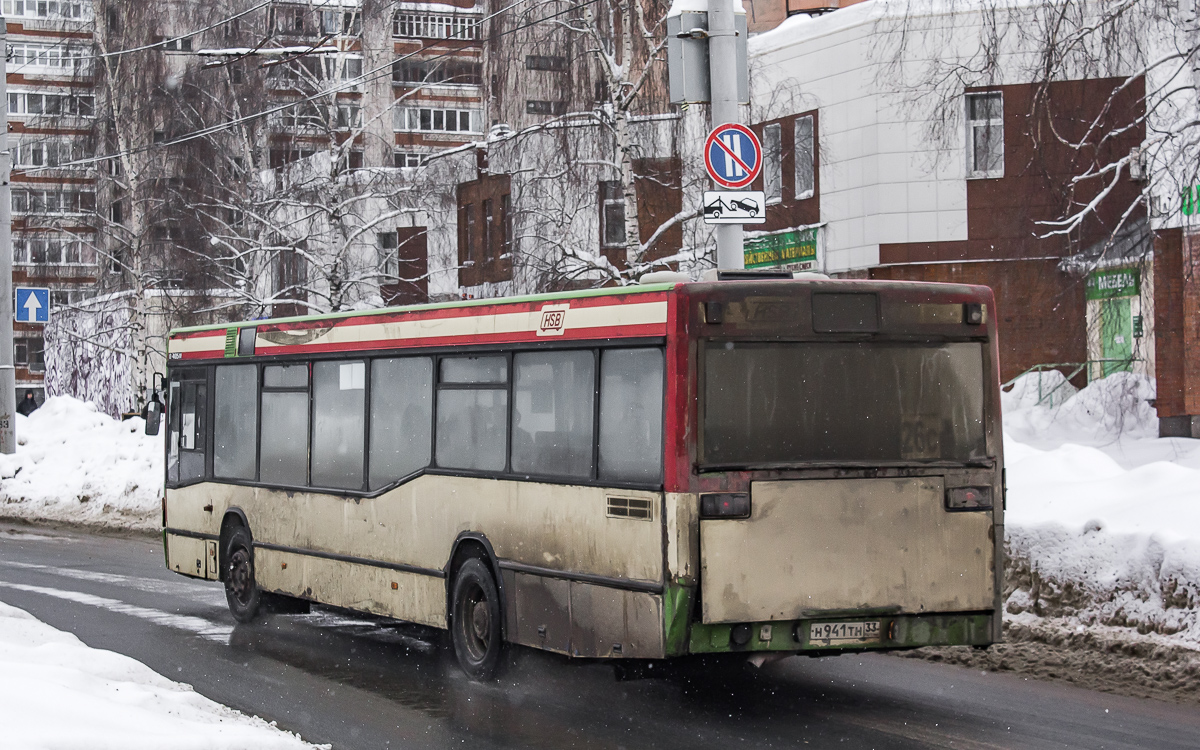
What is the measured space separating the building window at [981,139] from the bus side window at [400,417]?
20951 millimetres

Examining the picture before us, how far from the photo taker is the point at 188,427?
15438 mm

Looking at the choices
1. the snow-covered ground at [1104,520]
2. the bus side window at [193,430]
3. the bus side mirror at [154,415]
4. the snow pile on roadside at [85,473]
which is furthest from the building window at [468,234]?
the bus side window at [193,430]

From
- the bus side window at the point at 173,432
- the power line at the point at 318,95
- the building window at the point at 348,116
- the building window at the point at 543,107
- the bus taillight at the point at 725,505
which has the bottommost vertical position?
the bus taillight at the point at 725,505

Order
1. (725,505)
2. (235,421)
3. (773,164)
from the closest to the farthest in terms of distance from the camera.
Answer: (725,505) → (235,421) → (773,164)

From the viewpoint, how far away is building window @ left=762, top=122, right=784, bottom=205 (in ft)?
105

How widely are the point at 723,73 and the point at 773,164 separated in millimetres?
18239

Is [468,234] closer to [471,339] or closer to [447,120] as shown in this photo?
[471,339]

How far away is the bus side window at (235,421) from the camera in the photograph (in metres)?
14.2

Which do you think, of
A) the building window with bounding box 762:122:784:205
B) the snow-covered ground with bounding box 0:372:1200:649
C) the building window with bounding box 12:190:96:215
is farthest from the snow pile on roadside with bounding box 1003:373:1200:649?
the building window with bounding box 12:190:96:215

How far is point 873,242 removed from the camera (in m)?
31.2

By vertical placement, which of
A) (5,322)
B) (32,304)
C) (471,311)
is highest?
(32,304)

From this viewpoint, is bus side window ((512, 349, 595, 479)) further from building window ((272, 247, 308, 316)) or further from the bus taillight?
building window ((272, 247, 308, 316))

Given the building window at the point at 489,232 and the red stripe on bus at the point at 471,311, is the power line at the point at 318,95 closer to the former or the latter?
the building window at the point at 489,232

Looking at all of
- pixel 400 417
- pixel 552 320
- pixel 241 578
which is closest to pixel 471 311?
pixel 552 320
